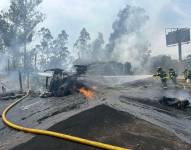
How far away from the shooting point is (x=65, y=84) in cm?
2328

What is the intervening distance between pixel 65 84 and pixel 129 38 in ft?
184

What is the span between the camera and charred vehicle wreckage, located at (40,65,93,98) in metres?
23.0

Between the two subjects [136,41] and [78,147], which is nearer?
[78,147]

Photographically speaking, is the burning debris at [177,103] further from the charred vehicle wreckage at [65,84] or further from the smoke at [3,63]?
the smoke at [3,63]

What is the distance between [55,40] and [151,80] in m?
77.3

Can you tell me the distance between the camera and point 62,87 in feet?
76.1

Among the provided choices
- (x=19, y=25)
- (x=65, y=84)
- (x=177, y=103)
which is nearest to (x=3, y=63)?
(x=19, y=25)

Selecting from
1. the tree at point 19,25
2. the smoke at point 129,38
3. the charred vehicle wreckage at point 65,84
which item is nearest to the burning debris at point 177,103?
the charred vehicle wreckage at point 65,84

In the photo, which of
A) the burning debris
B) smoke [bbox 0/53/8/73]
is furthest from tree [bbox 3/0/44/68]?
the burning debris

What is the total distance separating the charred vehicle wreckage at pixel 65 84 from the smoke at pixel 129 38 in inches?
1841

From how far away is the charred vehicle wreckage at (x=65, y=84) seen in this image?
23.0 meters

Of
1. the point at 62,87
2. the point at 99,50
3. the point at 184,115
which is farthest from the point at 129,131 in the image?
the point at 99,50

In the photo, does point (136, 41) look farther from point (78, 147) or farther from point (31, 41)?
point (78, 147)

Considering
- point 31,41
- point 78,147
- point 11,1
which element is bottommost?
point 78,147
